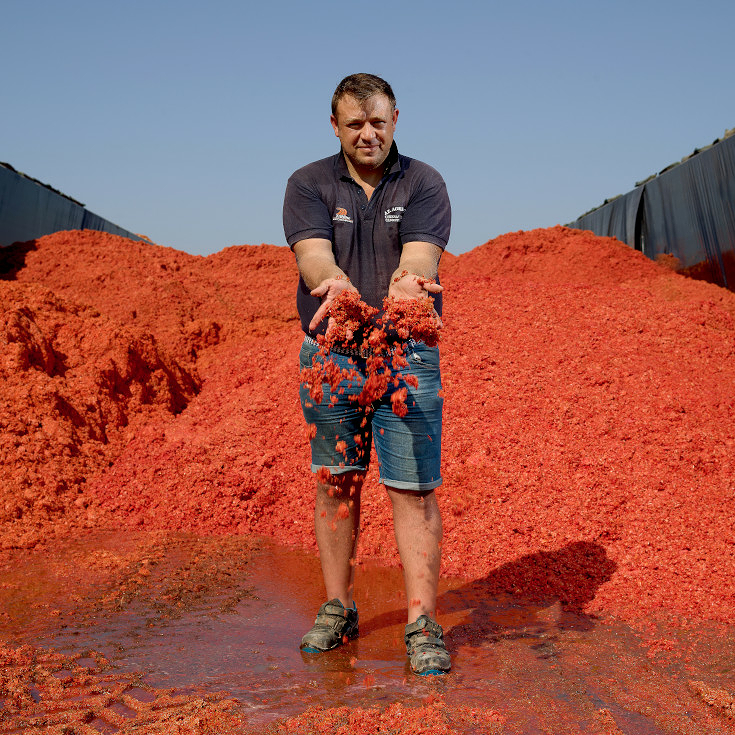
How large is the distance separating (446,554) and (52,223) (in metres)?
11.5

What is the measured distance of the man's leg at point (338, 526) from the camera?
286cm

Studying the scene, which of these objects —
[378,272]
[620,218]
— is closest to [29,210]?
[620,218]

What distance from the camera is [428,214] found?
8.86ft

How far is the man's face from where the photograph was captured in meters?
2.71

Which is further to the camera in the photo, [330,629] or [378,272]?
[330,629]

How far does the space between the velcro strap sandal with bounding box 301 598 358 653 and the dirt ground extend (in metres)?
0.08

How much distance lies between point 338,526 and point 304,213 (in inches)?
48.0

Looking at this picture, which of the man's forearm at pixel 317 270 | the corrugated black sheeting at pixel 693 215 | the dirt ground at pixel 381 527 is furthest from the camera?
the corrugated black sheeting at pixel 693 215

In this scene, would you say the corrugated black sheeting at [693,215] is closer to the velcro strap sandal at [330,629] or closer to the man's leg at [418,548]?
the man's leg at [418,548]

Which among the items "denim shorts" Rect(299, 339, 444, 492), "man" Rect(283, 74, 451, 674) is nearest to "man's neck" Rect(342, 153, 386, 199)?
"man" Rect(283, 74, 451, 674)

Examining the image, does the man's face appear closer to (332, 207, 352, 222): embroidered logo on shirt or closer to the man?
the man

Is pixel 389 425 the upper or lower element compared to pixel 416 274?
lower

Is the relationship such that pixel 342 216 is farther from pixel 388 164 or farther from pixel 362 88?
pixel 362 88

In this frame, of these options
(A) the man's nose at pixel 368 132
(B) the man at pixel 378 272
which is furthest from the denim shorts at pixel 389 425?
(A) the man's nose at pixel 368 132
